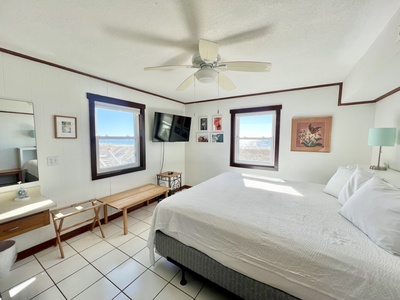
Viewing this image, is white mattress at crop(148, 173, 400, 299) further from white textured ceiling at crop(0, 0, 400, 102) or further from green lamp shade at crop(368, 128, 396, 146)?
white textured ceiling at crop(0, 0, 400, 102)

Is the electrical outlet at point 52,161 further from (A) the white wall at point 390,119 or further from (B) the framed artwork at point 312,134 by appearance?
(A) the white wall at point 390,119

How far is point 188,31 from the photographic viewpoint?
56.7 inches

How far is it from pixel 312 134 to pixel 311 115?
0.34m

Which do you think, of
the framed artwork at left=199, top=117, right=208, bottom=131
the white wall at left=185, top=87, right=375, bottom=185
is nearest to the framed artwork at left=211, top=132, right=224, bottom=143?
the white wall at left=185, top=87, right=375, bottom=185

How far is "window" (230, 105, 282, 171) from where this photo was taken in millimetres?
3301

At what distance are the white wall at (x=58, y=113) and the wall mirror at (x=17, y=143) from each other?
0.21 feet

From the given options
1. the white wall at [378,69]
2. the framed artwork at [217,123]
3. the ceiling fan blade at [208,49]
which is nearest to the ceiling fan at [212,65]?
the ceiling fan blade at [208,49]

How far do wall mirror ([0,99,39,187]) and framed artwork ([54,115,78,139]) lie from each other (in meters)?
0.23

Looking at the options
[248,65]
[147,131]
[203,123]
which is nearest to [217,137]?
[203,123]

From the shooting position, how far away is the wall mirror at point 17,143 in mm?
1787

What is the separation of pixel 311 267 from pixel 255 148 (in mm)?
2706

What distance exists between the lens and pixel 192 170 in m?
4.38

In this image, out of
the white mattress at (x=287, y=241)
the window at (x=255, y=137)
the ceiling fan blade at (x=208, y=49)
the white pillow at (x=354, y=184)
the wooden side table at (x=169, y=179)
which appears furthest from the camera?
the wooden side table at (x=169, y=179)

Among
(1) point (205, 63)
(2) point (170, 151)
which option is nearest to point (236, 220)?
(1) point (205, 63)
